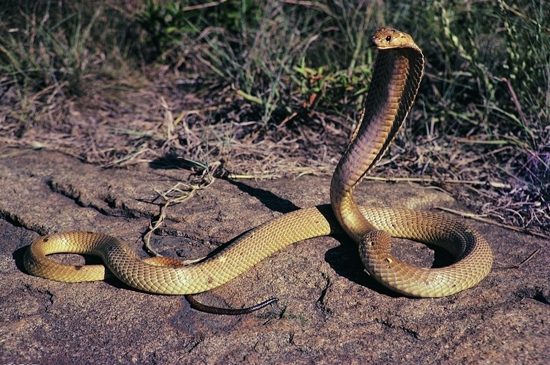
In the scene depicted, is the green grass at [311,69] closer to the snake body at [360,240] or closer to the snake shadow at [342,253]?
the snake shadow at [342,253]

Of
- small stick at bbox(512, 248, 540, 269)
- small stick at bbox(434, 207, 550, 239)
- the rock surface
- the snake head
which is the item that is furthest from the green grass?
the snake head

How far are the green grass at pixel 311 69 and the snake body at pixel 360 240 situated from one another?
94cm

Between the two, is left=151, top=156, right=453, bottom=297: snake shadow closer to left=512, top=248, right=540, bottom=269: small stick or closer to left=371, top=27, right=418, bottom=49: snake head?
left=512, top=248, right=540, bottom=269: small stick

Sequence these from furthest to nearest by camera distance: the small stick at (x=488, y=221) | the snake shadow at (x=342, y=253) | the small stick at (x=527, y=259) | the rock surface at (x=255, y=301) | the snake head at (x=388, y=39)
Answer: the small stick at (x=488, y=221) → the small stick at (x=527, y=259) → the snake shadow at (x=342, y=253) → the snake head at (x=388, y=39) → the rock surface at (x=255, y=301)

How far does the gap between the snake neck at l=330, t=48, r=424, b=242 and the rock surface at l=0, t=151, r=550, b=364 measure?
0.42m

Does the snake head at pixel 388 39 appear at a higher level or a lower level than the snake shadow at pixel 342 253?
higher

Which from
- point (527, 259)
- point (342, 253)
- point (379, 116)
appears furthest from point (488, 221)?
point (379, 116)

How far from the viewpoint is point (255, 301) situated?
3838mm

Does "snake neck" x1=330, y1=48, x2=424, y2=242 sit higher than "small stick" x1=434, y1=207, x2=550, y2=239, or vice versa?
"snake neck" x1=330, y1=48, x2=424, y2=242

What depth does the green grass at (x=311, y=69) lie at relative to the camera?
5617mm

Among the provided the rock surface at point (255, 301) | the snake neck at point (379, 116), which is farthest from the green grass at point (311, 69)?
the snake neck at point (379, 116)

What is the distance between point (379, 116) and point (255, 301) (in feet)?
4.14

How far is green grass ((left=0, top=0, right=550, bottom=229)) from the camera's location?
18.4 ft

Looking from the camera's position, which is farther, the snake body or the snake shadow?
the snake shadow
